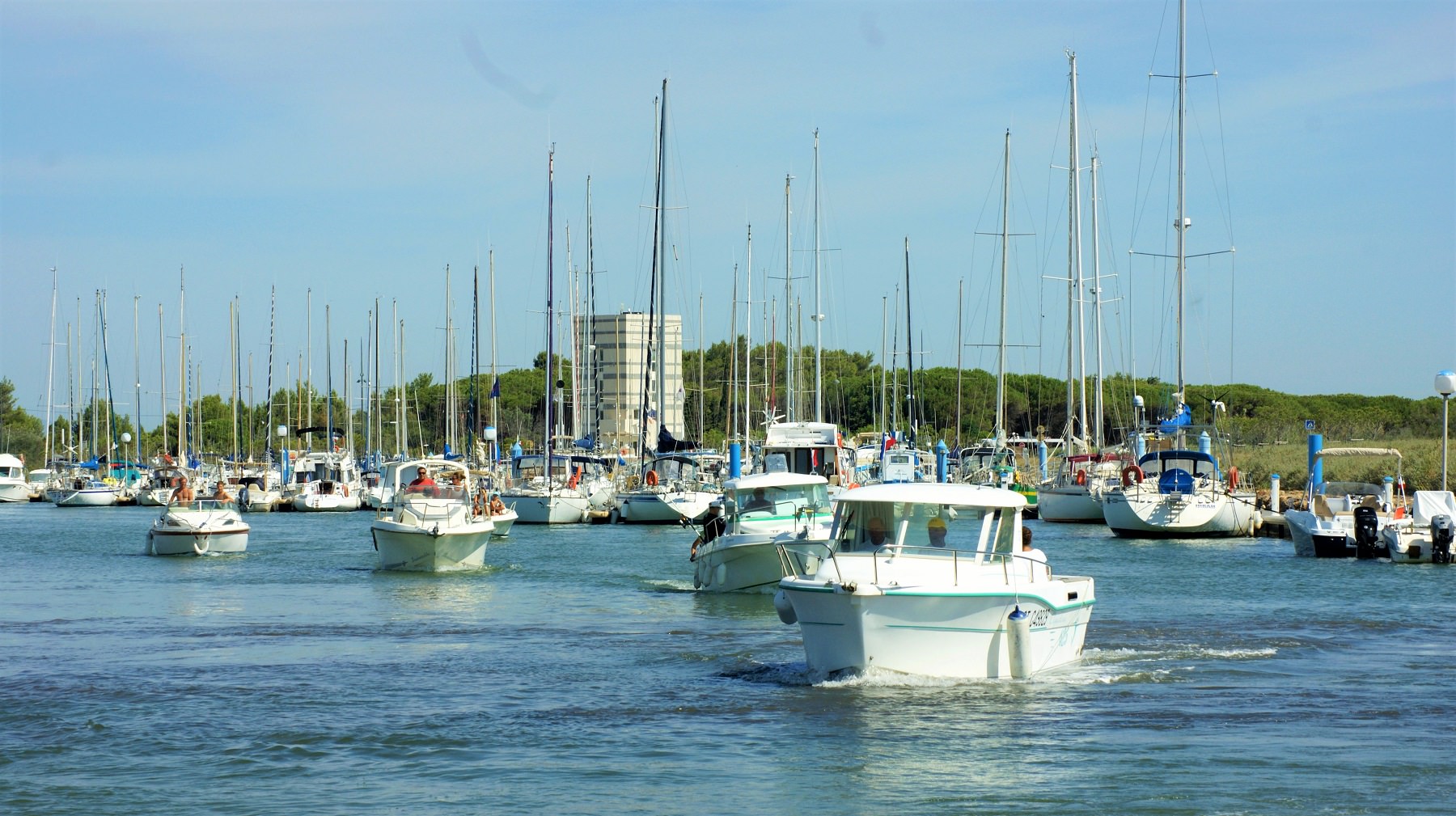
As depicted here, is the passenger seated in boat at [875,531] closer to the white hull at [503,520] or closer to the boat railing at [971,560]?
the boat railing at [971,560]

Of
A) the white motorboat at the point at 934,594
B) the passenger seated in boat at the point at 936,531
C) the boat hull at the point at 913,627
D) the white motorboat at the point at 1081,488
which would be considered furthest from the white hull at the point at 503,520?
the white motorboat at the point at 1081,488

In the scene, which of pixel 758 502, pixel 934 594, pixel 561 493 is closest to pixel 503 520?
pixel 758 502

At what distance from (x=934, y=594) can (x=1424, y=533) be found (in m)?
26.1

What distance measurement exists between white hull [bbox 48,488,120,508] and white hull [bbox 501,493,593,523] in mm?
39314

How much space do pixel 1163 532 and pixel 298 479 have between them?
5710 cm

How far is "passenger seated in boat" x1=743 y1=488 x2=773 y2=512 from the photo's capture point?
3338 centimetres

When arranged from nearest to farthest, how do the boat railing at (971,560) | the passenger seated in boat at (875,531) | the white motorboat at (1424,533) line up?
the boat railing at (971,560), the passenger seated in boat at (875,531), the white motorboat at (1424,533)

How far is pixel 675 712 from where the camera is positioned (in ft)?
63.0

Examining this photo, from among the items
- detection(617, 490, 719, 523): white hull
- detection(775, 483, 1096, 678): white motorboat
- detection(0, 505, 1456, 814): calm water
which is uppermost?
detection(775, 483, 1096, 678): white motorboat

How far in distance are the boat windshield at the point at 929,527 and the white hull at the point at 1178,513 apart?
30449mm

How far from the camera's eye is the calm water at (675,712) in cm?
1513

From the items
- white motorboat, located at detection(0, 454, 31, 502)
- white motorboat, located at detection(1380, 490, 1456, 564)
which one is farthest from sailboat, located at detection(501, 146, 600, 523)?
white motorboat, located at detection(0, 454, 31, 502)

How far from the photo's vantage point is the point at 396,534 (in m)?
38.4

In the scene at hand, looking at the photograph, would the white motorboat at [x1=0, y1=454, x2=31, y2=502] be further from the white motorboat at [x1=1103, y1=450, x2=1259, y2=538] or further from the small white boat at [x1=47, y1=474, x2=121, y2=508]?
the white motorboat at [x1=1103, y1=450, x2=1259, y2=538]
